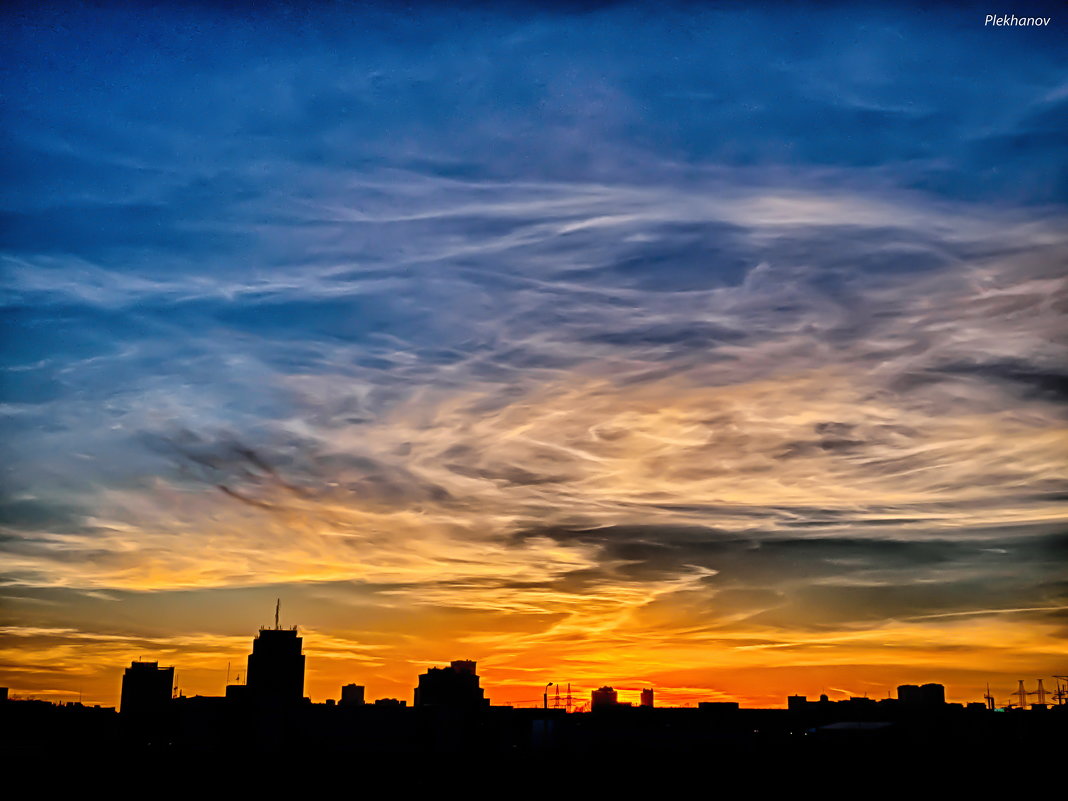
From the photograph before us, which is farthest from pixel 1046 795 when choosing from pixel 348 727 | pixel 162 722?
pixel 162 722

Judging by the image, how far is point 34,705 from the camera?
143750mm

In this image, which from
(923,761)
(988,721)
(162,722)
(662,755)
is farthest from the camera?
A: (162,722)

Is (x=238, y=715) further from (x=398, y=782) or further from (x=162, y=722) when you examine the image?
(x=398, y=782)

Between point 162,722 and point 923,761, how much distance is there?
5800 inches

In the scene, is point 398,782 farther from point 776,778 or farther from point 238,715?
point 238,715

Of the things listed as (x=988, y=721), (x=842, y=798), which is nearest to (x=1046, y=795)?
(x=842, y=798)

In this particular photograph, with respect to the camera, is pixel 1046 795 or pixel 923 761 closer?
pixel 1046 795

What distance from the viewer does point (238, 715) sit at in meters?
174

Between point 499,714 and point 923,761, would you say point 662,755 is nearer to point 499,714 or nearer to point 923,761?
point 923,761

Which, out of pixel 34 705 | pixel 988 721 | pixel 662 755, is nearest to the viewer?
pixel 662 755

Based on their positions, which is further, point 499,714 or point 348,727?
point 499,714

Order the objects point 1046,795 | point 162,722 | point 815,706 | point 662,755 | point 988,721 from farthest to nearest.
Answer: point 162,722 → point 815,706 → point 988,721 → point 662,755 → point 1046,795

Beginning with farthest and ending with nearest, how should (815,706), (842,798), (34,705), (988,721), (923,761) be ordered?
(815,706) < (34,705) < (988,721) < (923,761) < (842,798)

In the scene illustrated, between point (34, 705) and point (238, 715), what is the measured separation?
37892 mm
